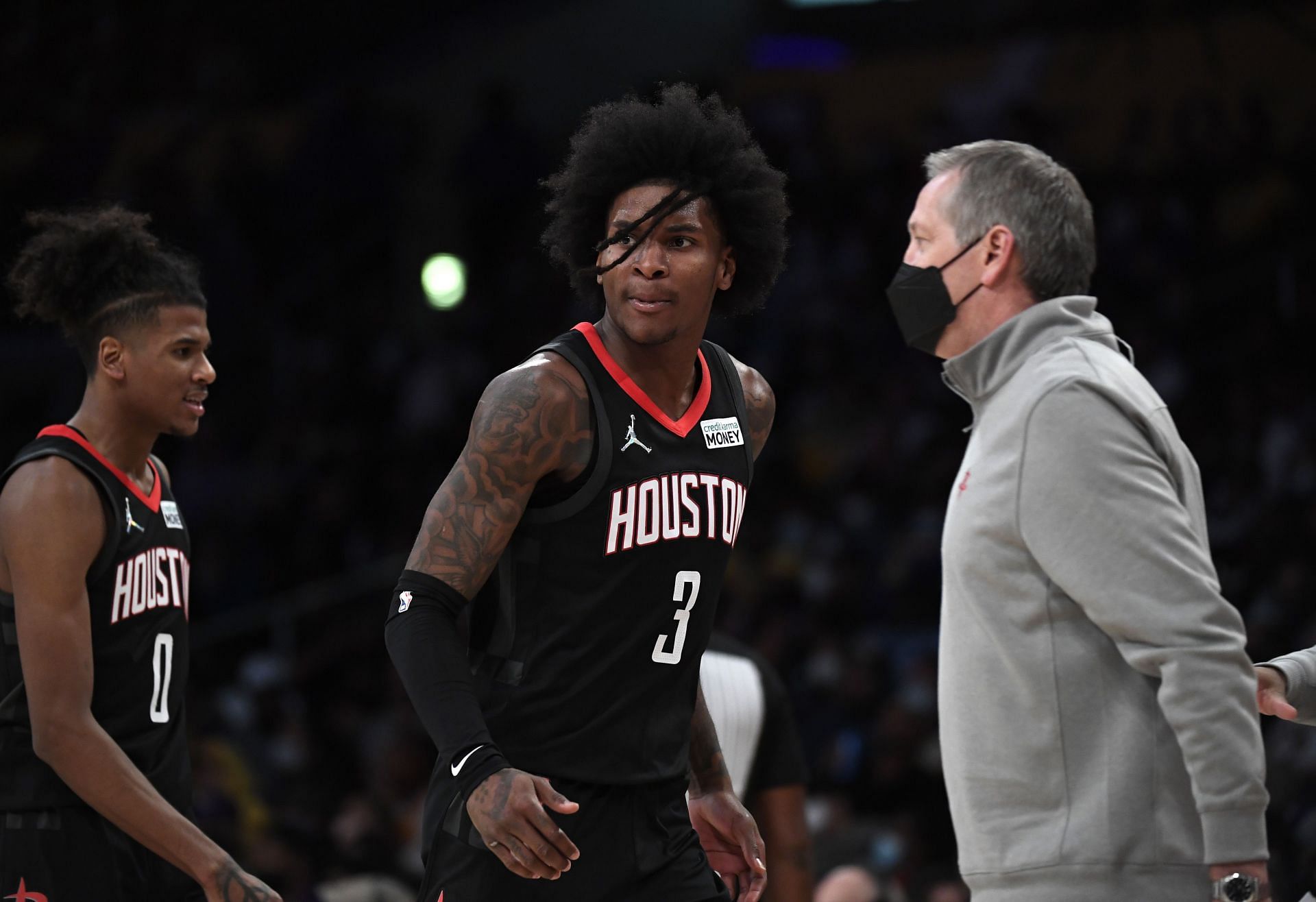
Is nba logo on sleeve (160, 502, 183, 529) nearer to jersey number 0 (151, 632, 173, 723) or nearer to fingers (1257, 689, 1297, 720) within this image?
jersey number 0 (151, 632, 173, 723)

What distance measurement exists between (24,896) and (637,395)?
1810 millimetres

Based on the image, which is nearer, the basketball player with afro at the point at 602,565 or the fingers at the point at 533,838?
the fingers at the point at 533,838

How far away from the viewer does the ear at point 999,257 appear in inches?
122

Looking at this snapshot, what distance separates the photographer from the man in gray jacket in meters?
2.62

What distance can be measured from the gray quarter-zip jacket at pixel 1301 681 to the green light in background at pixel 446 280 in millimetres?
9899

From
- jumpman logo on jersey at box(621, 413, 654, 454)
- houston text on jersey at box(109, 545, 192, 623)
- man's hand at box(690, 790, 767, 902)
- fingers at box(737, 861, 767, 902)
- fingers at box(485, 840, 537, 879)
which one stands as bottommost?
fingers at box(737, 861, 767, 902)

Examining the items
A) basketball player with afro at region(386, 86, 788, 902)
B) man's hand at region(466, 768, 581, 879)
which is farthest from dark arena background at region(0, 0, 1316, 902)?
man's hand at region(466, 768, 581, 879)

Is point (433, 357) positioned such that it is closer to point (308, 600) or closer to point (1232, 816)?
point (308, 600)

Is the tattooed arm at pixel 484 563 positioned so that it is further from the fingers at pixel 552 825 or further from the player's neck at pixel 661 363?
the player's neck at pixel 661 363

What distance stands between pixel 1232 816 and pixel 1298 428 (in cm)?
629

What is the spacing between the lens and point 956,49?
1240 centimetres

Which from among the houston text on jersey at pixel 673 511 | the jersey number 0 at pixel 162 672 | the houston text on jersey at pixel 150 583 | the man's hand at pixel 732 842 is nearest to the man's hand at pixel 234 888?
the jersey number 0 at pixel 162 672

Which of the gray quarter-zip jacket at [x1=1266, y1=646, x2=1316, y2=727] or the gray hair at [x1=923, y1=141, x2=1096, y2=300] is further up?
the gray hair at [x1=923, y1=141, x2=1096, y2=300]

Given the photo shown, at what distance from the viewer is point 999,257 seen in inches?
122
